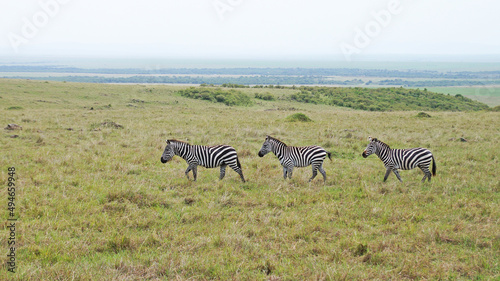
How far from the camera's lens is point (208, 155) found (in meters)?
10.9

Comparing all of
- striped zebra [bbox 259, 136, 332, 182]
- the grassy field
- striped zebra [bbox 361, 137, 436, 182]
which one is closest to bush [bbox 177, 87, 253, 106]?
the grassy field

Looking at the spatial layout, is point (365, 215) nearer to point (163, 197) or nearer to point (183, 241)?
point (183, 241)

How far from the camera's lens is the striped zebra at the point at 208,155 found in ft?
35.6

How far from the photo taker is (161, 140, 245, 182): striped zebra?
427 inches

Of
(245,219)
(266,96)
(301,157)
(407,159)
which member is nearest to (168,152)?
(301,157)

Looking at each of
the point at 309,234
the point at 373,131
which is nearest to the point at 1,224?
the point at 309,234

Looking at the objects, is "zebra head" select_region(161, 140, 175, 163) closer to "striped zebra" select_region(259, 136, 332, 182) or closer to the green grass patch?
"striped zebra" select_region(259, 136, 332, 182)

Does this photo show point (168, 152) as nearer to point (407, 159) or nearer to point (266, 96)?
point (407, 159)

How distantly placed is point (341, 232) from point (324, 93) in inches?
2606

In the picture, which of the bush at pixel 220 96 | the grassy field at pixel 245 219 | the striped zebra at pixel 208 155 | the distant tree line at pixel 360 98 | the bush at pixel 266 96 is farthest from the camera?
the bush at pixel 266 96

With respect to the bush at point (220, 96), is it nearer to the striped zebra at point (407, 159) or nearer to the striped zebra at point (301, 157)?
the striped zebra at point (301, 157)

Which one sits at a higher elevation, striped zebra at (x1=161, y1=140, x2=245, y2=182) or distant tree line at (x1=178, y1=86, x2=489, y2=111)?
striped zebra at (x1=161, y1=140, x2=245, y2=182)

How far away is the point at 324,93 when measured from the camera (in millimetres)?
71125

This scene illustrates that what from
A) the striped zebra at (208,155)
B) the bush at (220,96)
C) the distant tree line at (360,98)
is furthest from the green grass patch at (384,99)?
the striped zebra at (208,155)
